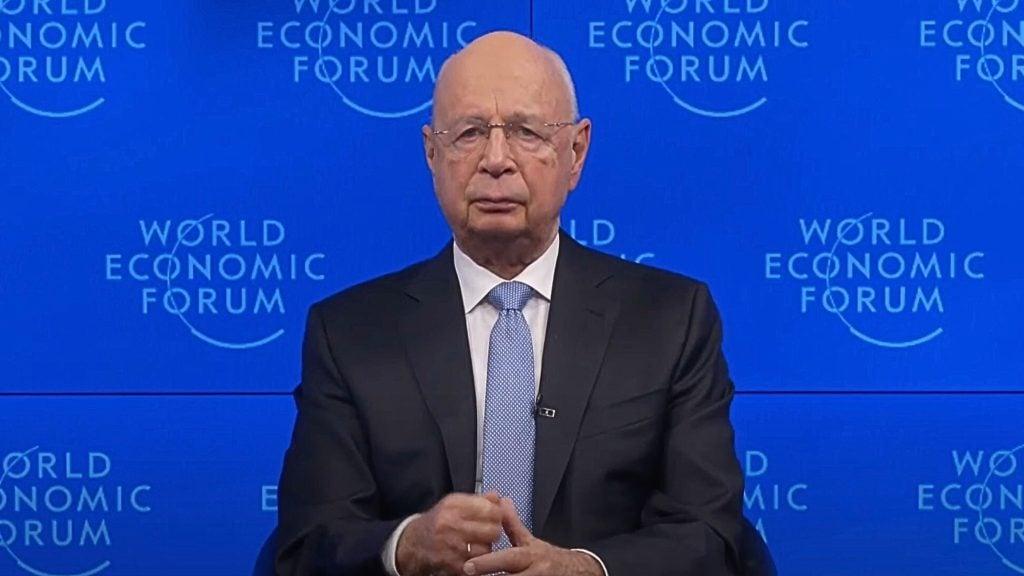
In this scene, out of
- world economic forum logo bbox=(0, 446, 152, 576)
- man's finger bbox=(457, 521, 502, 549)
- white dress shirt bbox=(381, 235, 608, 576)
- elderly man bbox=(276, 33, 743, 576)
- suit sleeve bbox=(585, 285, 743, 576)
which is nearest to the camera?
man's finger bbox=(457, 521, 502, 549)

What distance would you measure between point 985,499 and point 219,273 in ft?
6.47

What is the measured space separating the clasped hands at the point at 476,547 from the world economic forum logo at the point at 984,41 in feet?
6.36

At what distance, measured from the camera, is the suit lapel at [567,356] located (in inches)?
101

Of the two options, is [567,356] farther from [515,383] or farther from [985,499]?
[985,499]

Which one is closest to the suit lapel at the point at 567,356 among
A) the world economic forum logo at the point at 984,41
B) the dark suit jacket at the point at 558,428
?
the dark suit jacket at the point at 558,428

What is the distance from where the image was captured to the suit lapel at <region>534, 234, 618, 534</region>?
8.45 ft

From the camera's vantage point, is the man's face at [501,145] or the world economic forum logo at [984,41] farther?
the world economic forum logo at [984,41]

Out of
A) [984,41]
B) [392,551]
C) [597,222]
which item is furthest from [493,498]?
[984,41]

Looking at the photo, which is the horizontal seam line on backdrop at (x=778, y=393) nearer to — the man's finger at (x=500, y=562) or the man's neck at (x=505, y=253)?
the man's neck at (x=505, y=253)

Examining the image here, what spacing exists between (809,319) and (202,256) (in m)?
1.50

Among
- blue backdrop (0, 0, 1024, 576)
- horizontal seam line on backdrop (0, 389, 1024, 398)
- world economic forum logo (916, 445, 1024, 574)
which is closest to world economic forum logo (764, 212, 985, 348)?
blue backdrop (0, 0, 1024, 576)

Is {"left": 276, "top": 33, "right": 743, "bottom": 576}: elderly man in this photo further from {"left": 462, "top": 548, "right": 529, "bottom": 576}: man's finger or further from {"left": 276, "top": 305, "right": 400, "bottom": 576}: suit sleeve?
{"left": 462, "top": 548, "right": 529, "bottom": 576}: man's finger

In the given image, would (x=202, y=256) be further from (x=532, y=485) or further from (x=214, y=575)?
(x=532, y=485)

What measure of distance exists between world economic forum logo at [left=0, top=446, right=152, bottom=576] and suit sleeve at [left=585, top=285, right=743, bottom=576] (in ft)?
5.86
